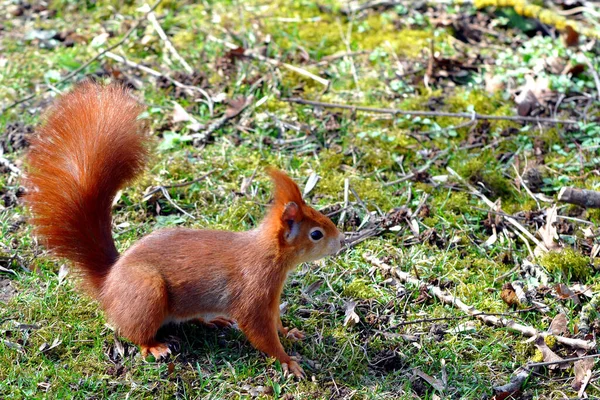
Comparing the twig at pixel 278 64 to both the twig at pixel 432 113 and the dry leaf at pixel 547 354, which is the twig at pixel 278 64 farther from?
the dry leaf at pixel 547 354

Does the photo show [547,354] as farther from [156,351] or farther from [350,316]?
[156,351]

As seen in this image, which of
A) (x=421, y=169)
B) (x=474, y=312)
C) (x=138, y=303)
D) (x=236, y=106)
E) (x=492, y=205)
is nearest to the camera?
(x=138, y=303)

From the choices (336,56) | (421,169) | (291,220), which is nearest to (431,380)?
(291,220)

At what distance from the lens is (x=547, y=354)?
9.54 ft

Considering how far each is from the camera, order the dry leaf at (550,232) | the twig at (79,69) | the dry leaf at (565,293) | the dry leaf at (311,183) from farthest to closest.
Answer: the twig at (79,69), the dry leaf at (311,183), the dry leaf at (550,232), the dry leaf at (565,293)

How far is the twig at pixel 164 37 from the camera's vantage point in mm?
4770

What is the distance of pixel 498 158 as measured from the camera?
13.5 feet

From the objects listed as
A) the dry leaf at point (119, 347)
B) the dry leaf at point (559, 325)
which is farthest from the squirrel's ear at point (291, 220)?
the dry leaf at point (559, 325)

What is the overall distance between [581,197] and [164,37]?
2.90 meters

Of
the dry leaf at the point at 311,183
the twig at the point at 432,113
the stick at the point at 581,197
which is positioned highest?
the stick at the point at 581,197

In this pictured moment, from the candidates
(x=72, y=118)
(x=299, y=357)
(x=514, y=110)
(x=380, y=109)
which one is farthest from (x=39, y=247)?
(x=514, y=110)

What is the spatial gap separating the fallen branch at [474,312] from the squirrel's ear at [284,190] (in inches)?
30.1

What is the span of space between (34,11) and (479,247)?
3.66 meters

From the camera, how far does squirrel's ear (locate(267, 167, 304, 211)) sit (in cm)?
271
